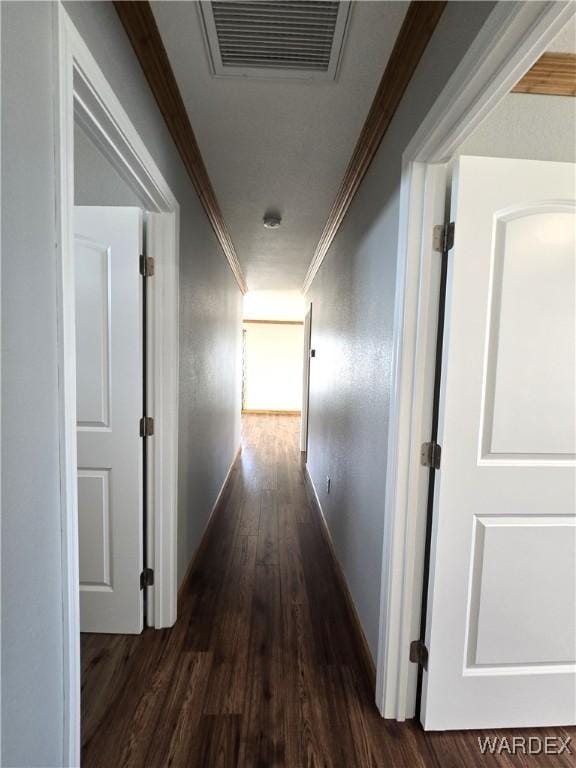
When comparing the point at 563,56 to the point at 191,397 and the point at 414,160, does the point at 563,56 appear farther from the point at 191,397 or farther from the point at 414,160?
the point at 191,397

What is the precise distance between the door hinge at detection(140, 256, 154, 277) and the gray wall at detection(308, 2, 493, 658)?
1030 mm

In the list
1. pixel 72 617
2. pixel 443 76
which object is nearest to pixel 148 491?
pixel 72 617

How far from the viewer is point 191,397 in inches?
90.5

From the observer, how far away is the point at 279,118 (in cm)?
164

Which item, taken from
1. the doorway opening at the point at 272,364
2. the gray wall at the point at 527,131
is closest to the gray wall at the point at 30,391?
the gray wall at the point at 527,131

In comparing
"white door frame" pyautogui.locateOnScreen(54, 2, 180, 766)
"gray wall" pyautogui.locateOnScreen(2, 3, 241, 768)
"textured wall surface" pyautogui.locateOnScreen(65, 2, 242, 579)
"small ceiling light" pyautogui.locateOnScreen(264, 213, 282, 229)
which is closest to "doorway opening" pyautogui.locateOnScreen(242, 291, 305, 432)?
"textured wall surface" pyautogui.locateOnScreen(65, 2, 242, 579)

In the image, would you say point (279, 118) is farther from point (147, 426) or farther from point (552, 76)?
point (147, 426)

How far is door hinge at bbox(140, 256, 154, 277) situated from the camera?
1.75 meters

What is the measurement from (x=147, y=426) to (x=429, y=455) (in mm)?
1249

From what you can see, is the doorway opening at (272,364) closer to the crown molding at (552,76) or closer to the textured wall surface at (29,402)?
the crown molding at (552,76)

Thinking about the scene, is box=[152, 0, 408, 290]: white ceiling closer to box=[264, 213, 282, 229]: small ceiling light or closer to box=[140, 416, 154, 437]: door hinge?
box=[264, 213, 282, 229]: small ceiling light

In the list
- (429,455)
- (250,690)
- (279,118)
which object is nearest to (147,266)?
(279,118)

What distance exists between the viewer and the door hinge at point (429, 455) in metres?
1.33

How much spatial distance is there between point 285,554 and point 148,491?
125cm
